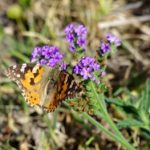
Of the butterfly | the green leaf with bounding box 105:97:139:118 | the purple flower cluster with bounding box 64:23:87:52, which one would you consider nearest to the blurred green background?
the green leaf with bounding box 105:97:139:118

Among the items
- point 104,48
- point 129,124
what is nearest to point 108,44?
point 104,48

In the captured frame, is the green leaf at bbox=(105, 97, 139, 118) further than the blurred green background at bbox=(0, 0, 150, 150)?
No

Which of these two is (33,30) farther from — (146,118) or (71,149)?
(146,118)

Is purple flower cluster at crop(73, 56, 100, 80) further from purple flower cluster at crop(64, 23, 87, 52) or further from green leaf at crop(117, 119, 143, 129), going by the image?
green leaf at crop(117, 119, 143, 129)

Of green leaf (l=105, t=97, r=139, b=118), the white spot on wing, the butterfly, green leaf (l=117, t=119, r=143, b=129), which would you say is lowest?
A: green leaf (l=117, t=119, r=143, b=129)

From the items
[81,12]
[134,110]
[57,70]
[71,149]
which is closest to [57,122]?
[71,149]

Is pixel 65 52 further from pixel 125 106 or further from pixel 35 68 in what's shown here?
pixel 35 68
